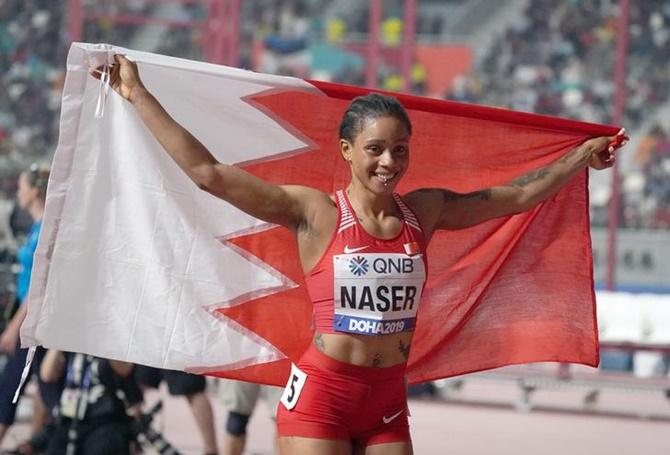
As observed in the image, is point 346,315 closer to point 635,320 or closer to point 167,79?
point 167,79

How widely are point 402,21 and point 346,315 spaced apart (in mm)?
31836

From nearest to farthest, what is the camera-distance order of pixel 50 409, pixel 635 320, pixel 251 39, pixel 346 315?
pixel 346 315 < pixel 50 409 < pixel 635 320 < pixel 251 39

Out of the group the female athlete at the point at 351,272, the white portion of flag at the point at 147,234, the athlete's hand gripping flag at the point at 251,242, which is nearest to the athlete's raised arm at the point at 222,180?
the female athlete at the point at 351,272

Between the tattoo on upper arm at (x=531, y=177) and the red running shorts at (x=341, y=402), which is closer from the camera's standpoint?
the red running shorts at (x=341, y=402)

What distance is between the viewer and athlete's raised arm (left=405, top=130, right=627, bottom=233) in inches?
217

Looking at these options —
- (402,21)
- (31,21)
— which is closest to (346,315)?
(31,21)

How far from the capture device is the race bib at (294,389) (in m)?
5.15

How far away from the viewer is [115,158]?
620cm

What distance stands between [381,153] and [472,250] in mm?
1609

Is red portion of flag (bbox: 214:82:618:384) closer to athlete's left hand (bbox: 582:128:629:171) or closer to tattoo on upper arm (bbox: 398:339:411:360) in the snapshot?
athlete's left hand (bbox: 582:128:629:171)

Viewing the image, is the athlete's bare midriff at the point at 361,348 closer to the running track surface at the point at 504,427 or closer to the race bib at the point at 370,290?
the race bib at the point at 370,290

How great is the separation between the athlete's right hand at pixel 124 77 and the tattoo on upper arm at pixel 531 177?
1.57 meters

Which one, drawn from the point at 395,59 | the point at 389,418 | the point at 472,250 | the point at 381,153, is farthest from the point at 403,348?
the point at 395,59

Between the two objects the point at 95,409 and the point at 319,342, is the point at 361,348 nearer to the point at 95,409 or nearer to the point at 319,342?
the point at 319,342
